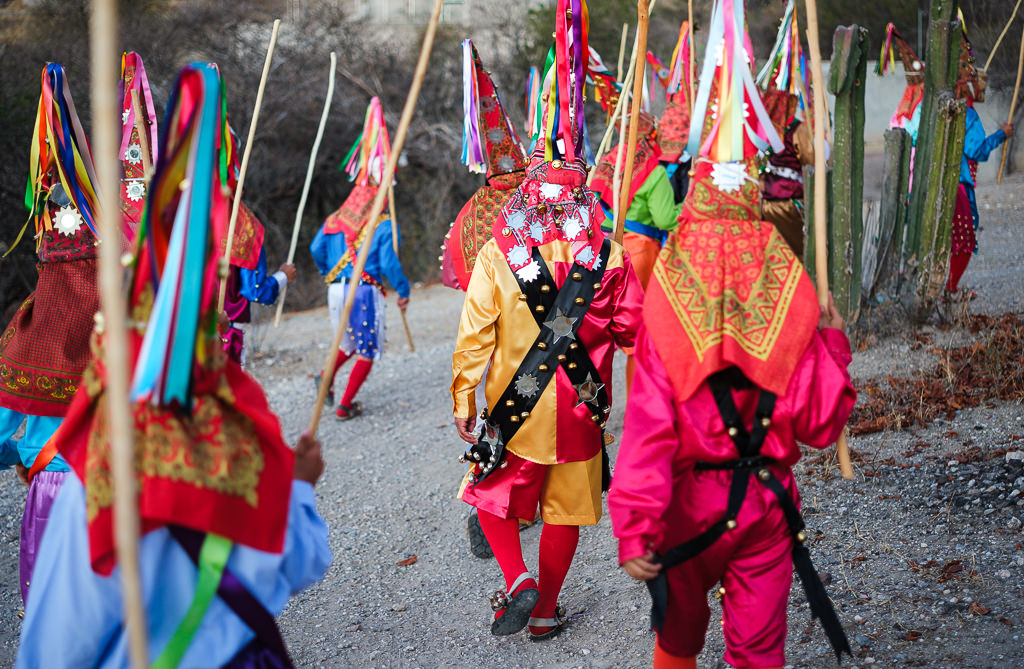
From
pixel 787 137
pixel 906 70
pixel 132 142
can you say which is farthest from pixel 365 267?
pixel 906 70

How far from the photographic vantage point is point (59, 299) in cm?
308

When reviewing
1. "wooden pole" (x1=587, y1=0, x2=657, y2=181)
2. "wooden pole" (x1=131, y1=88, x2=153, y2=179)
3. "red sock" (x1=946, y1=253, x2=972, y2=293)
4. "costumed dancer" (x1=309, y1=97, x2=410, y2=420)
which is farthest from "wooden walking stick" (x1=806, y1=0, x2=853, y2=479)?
"red sock" (x1=946, y1=253, x2=972, y2=293)

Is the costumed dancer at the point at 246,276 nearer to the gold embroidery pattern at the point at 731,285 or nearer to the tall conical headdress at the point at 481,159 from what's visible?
the tall conical headdress at the point at 481,159

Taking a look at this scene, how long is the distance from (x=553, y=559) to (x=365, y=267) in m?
3.68

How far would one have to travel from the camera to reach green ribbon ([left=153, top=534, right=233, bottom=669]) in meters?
1.80

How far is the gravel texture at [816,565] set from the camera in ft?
10.3

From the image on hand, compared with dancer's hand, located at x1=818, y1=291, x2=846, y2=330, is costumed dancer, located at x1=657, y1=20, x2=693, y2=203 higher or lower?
higher

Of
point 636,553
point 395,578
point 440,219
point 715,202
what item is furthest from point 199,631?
point 440,219

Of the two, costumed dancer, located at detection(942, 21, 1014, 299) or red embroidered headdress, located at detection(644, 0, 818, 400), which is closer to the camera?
red embroidered headdress, located at detection(644, 0, 818, 400)

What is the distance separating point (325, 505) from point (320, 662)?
176 cm

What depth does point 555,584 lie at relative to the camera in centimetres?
342

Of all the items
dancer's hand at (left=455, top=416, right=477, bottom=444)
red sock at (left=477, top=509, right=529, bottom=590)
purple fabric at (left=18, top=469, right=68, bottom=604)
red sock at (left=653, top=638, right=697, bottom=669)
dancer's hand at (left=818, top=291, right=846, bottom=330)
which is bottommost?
red sock at (left=477, top=509, right=529, bottom=590)

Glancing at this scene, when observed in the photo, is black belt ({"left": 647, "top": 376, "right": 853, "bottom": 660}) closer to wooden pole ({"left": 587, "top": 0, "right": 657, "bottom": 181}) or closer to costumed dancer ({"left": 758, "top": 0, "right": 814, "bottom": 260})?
wooden pole ({"left": 587, "top": 0, "right": 657, "bottom": 181})

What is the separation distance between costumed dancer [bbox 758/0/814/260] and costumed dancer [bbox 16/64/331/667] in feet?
16.7
